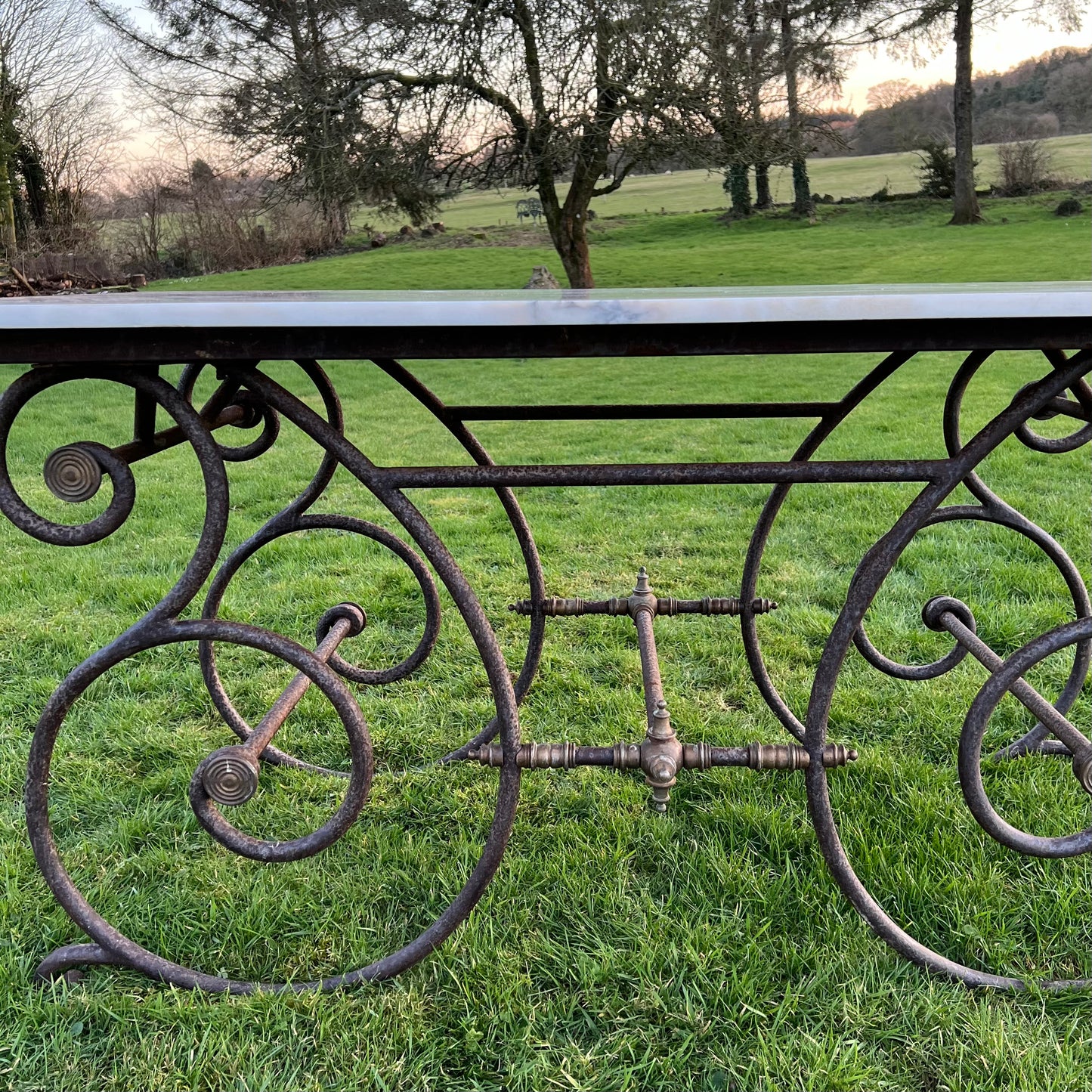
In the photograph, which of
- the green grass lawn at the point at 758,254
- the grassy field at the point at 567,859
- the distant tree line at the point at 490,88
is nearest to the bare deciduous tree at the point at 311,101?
the distant tree line at the point at 490,88

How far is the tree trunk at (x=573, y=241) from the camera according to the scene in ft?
40.4

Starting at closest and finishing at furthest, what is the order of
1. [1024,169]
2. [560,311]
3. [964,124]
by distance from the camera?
[560,311], [964,124], [1024,169]

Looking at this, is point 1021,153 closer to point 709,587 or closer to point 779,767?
point 709,587

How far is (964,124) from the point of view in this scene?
18453 mm

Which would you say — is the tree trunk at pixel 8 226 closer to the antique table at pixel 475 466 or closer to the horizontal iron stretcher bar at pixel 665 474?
the antique table at pixel 475 466

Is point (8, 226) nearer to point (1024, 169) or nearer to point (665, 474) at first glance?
point (665, 474)

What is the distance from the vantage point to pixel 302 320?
39.4 inches

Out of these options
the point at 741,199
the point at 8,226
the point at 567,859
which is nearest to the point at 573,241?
the point at 8,226

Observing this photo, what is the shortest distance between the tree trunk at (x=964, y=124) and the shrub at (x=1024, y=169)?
335cm

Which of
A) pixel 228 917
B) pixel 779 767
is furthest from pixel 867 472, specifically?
pixel 228 917

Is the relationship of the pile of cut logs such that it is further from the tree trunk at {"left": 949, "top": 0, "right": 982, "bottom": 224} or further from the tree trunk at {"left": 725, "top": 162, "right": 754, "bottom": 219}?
the tree trunk at {"left": 949, "top": 0, "right": 982, "bottom": 224}

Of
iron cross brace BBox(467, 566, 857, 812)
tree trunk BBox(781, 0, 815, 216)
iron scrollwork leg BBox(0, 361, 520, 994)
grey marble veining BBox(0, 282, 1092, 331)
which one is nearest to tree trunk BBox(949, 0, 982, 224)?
tree trunk BBox(781, 0, 815, 216)

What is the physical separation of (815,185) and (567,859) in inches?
1071

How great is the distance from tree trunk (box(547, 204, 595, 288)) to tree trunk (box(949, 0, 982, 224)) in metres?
9.56
